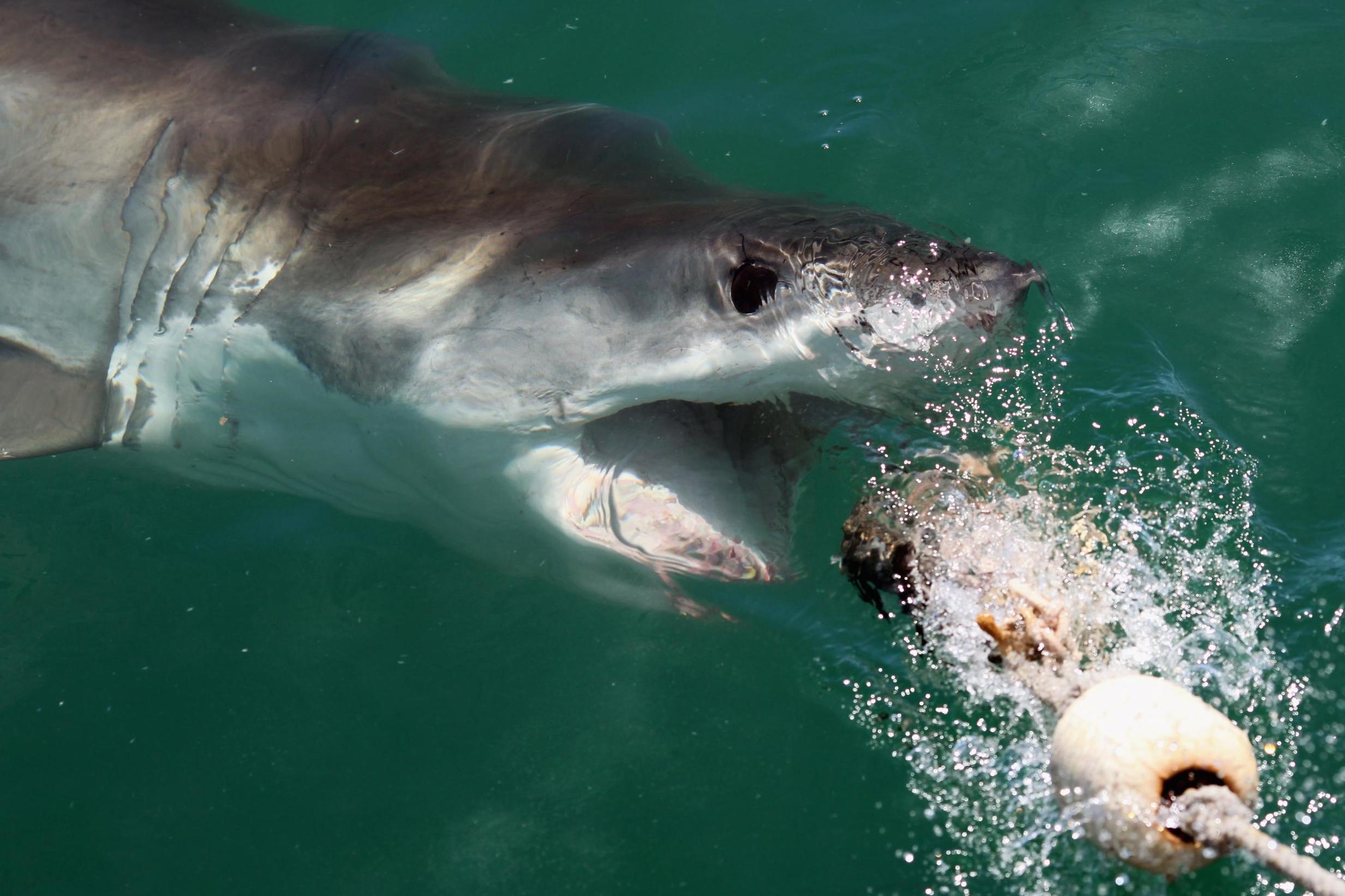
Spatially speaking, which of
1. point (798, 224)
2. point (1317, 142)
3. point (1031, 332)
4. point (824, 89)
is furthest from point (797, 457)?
point (1317, 142)

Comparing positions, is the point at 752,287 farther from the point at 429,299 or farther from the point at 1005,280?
the point at 429,299

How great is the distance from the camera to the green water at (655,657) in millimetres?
2301

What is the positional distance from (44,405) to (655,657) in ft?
4.53

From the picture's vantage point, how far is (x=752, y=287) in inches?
83.5

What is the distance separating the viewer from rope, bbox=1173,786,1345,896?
1451 mm

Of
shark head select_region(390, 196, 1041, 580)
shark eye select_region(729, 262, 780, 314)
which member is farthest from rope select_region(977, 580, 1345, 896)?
shark eye select_region(729, 262, 780, 314)

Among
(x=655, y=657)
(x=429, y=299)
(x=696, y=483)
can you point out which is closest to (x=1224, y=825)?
(x=696, y=483)

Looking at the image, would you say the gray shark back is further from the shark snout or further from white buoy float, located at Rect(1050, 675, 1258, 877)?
white buoy float, located at Rect(1050, 675, 1258, 877)

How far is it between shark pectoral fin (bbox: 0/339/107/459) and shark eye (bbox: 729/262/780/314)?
141cm

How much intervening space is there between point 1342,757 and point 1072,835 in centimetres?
64

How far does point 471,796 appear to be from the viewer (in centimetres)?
246

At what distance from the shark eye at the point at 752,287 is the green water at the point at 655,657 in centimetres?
40

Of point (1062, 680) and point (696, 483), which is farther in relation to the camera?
point (696, 483)

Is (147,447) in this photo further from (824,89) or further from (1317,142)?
(1317,142)
